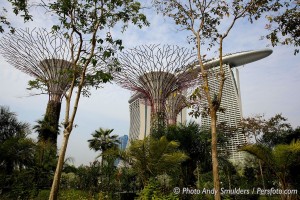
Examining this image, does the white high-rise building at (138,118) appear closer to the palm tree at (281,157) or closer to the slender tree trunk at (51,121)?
the slender tree trunk at (51,121)

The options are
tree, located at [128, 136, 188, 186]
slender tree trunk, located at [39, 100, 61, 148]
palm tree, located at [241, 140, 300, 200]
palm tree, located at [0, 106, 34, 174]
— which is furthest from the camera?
slender tree trunk, located at [39, 100, 61, 148]

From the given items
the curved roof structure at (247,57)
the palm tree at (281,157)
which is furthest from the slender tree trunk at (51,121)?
the curved roof structure at (247,57)

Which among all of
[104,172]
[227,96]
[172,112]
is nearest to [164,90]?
[172,112]

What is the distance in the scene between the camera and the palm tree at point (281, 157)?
1000cm

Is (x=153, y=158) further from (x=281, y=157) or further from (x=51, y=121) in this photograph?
(x=51, y=121)

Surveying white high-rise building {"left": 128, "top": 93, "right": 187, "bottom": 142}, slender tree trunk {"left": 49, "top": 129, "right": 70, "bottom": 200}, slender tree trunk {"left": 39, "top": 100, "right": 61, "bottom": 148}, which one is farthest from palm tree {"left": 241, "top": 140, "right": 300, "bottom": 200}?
white high-rise building {"left": 128, "top": 93, "right": 187, "bottom": 142}

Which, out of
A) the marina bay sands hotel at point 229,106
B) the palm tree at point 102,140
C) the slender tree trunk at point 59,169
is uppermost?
the marina bay sands hotel at point 229,106

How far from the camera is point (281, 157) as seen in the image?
33.1 ft

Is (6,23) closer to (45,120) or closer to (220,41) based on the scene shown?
(220,41)

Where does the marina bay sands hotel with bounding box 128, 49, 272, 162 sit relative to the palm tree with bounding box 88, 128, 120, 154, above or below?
above

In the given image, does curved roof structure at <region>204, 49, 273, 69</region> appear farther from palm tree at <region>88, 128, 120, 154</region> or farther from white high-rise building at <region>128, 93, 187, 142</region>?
palm tree at <region>88, 128, 120, 154</region>

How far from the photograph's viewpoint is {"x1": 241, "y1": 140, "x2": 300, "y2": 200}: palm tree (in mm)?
10000

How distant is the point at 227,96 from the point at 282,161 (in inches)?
1823

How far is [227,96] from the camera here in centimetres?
5531
